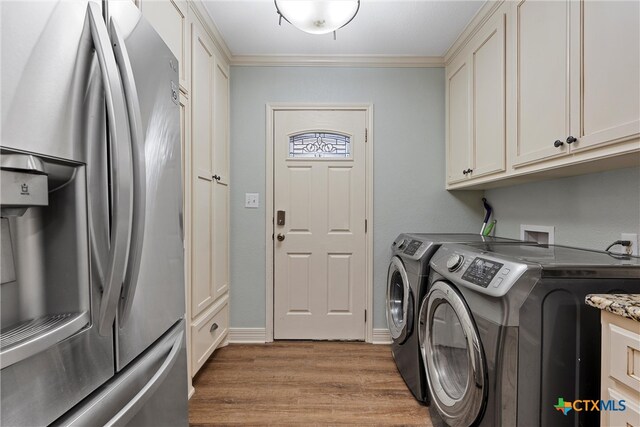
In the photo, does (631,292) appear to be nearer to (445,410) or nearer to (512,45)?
(445,410)

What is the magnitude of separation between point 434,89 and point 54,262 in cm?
285

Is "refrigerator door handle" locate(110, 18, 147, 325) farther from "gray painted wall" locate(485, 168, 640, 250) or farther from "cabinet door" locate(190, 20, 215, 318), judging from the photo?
"gray painted wall" locate(485, 168, 640, 250)

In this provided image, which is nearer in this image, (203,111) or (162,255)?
(162,255)

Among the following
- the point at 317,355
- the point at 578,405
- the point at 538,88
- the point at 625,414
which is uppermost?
the point at 538,88

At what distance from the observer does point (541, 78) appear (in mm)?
1457

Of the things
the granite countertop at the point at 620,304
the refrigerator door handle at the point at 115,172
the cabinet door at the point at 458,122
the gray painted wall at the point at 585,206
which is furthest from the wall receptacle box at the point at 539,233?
the refrigerator door handle at the point at 115,172

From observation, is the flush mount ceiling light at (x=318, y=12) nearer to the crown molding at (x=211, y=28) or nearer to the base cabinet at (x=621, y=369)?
the crown molding at (x=211, y=28)

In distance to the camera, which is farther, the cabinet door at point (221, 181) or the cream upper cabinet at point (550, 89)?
the cabinet door at point (221, 181)

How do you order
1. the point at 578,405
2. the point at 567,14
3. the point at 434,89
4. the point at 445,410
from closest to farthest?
the point at 578,405 < the point at 567,14 < the point at 445,410 < the point at 434,89

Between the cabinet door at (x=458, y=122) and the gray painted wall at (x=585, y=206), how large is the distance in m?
0.44

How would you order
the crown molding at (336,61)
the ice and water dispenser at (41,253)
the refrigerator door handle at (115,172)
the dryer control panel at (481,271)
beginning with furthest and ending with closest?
1. the crown molding at (336,61)
2. the dryer control panel at (481,271)
3. the refrigerator door handle at (115,172)
4. the ice and water dispenser at (41,253)

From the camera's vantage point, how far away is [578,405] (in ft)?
3.42

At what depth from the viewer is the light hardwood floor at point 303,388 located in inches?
68.3

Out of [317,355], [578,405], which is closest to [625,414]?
[578,405]
